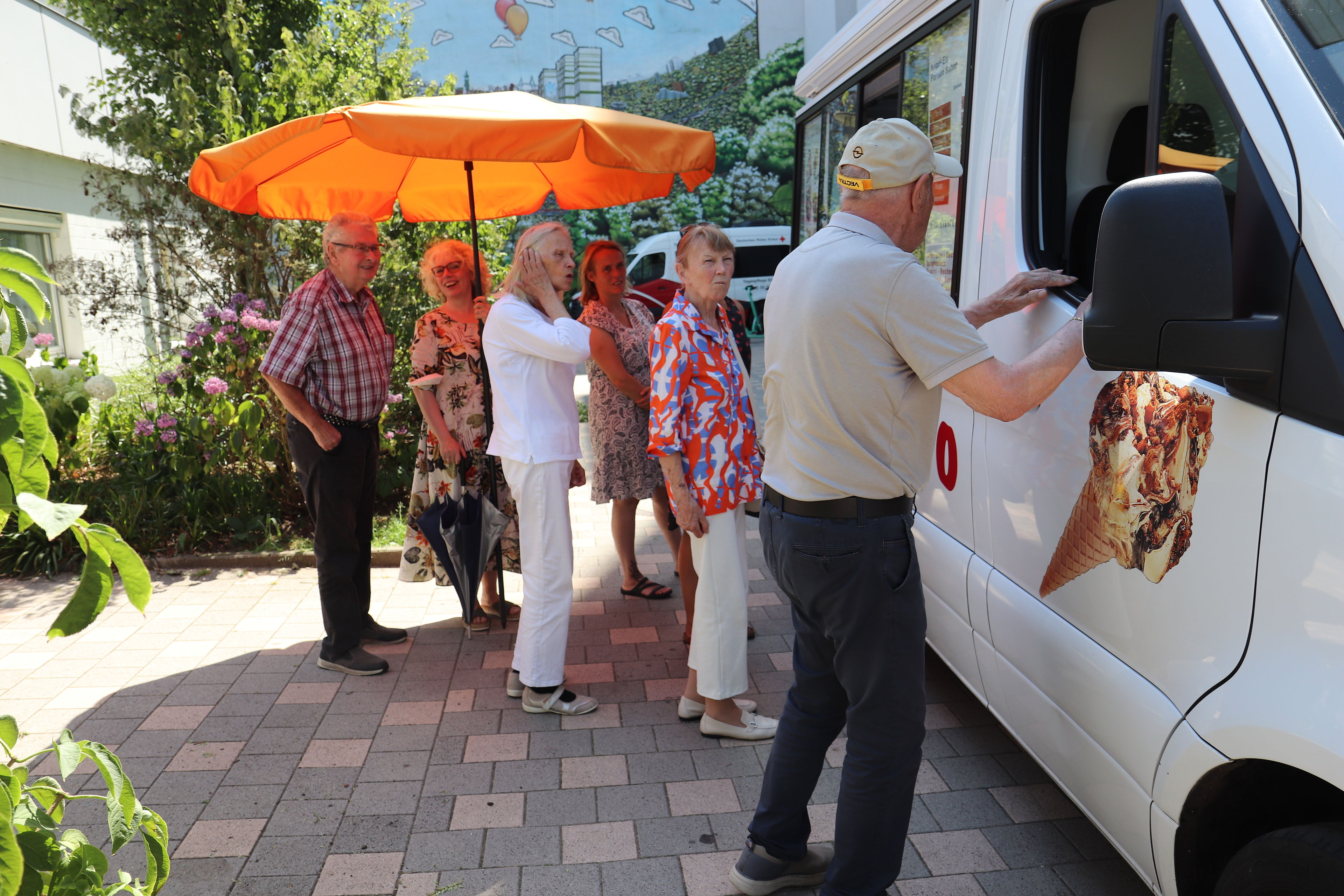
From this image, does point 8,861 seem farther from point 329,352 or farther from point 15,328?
point 329,352

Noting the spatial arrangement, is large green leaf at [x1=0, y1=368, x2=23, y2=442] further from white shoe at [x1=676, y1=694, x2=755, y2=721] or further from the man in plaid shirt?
white shoe at [x1=676, y1=694, x2=755, y2=721]

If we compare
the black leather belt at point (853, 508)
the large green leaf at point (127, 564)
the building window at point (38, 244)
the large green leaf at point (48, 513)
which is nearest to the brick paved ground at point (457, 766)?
the black leather belt at point (853, 508)

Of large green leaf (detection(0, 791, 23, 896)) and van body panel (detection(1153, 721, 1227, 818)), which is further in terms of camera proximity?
van body panel (detection(1153, 721, 1227, 818))

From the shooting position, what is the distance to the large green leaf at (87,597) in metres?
1.25

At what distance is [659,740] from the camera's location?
→ 12.5ft

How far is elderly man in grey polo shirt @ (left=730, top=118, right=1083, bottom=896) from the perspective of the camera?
2184 millimetres

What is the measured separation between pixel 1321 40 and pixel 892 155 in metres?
0.85

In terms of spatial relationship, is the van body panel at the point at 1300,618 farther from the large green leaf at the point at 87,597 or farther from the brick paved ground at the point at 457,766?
the large green leaf at the point at 87,597

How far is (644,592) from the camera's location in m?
5.50

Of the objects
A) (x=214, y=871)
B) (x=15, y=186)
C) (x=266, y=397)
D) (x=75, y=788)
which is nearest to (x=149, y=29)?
(x=266, y=397)

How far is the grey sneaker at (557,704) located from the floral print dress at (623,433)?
107 cm

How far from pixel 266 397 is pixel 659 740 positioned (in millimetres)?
4113

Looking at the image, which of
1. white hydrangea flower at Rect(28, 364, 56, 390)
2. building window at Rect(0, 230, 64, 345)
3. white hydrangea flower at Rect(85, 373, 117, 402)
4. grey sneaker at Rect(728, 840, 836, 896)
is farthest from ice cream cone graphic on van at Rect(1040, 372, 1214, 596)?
building window at Rect(0, 230, 64, 345)

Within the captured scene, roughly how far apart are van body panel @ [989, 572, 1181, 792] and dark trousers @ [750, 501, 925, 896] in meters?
0.34
